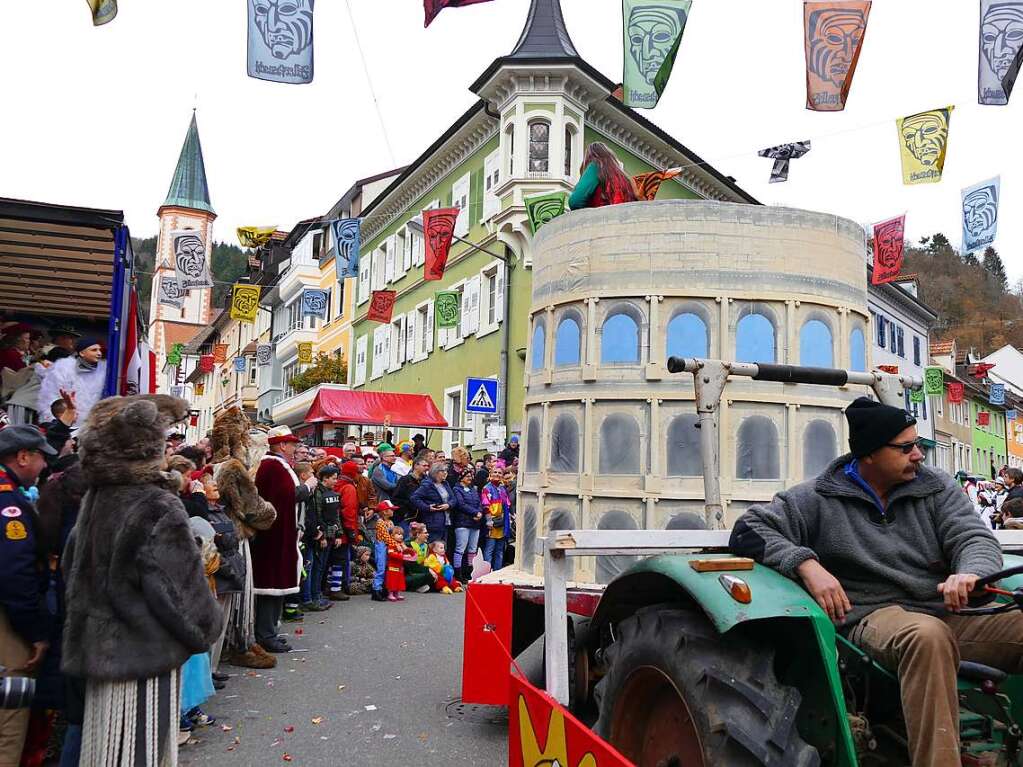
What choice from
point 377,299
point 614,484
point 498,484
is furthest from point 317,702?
point 377,299

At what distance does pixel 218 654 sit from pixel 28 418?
290cm

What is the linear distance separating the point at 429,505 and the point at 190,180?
78.6 m

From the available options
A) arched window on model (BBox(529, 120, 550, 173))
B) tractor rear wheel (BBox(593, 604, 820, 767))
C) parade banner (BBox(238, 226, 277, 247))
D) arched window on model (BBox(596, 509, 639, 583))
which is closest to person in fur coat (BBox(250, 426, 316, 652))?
arched window on model (BBox(596, 509, 639, 583))

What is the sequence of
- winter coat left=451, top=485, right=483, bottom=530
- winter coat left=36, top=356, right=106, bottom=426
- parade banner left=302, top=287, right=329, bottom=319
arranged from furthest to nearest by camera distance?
parade banner left=302, top=287, right=329, bottom=319
winter coat left=451, top=485, right=483, bottom=530
winter coat left=36, top=356, right=106, bottom=426

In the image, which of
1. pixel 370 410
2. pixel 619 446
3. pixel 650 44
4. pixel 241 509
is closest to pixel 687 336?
pixel 619 446

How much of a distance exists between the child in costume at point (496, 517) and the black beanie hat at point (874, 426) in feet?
38.3

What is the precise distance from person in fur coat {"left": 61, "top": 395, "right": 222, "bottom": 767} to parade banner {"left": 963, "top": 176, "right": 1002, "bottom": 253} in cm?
1647

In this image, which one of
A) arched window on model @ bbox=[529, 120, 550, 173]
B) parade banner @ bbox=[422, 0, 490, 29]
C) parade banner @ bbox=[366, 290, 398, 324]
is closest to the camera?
parade banner @ bbox=[422, 0, 490, 29]

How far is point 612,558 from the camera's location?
230 inches

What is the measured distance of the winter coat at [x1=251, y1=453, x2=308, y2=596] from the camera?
309 inches

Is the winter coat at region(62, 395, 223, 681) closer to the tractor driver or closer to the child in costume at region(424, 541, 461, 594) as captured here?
the tractor driver

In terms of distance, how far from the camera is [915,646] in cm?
257

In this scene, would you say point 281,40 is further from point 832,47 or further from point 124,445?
point 124,445

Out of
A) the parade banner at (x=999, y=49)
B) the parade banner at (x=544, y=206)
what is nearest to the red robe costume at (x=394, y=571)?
the parade banner at (x=544, y=206)
